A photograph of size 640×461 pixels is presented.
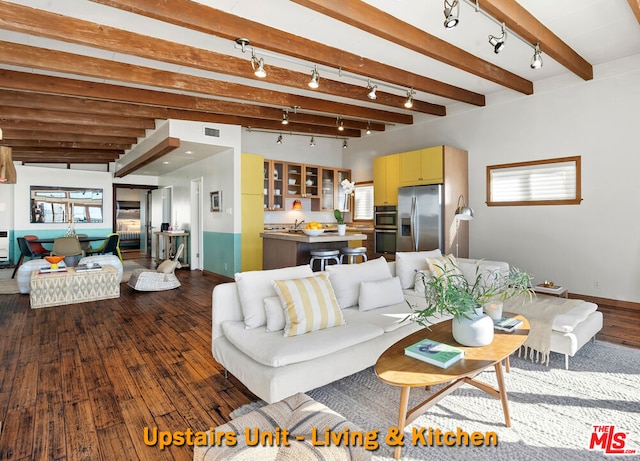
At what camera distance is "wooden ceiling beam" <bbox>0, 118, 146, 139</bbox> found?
19.4ft

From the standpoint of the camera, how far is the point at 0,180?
263 cm

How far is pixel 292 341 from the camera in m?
2.30

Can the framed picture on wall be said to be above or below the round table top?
above

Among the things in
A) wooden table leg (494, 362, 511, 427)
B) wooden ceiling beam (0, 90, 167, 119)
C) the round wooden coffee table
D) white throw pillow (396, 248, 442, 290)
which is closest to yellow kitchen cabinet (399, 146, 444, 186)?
white throw pillow (396, 248, 442, 290)

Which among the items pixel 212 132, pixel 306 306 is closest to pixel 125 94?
pixel 212 132

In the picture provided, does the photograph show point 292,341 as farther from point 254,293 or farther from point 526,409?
point 526,409

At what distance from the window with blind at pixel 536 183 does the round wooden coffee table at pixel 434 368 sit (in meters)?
3.64

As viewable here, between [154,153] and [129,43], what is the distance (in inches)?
132

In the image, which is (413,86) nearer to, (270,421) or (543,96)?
(543,96)

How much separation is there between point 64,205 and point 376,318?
10.2 m

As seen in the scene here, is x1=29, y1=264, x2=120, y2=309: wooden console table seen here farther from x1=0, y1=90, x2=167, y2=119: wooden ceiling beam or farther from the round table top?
the round table top

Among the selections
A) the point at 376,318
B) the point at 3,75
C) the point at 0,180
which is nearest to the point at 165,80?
the point at 3,75

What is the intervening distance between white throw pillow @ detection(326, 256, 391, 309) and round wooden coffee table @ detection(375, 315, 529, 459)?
35.4 inches

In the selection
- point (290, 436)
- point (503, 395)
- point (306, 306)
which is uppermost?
point (306, 306)
